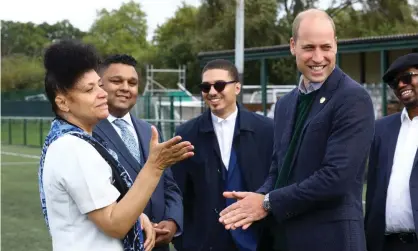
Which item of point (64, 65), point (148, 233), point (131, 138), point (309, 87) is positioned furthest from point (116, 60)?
point (309, 87)

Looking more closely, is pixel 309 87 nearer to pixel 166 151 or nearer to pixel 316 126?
pixel 316 126

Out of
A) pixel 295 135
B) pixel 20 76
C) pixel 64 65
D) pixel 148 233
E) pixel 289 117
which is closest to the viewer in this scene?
pixel 64 65

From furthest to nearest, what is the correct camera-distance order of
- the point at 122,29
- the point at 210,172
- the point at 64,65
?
1. the point at 122,29
2. the point at 210,172
3. the point at 64,65

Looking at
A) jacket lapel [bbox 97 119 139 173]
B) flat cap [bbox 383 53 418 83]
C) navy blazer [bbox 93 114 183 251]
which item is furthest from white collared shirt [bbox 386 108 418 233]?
jacket lapel [bbox 97 119 139 173]

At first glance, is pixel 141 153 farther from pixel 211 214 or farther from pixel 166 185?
pixel 211 214

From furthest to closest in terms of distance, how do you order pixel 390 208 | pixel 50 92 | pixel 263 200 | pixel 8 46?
1. pixel 8 46
2. pixel 390 208
3. pixel 263 200
4. pixel 50 92

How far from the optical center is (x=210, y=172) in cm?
512

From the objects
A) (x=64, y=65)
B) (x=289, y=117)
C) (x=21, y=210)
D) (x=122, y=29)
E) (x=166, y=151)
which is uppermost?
(x=122, y=29)

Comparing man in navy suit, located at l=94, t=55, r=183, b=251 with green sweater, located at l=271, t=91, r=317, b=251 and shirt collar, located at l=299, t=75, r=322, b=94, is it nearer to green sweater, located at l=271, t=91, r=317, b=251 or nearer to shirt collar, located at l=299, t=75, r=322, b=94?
green sweater, located at l=271, t=91, r=317, b=251

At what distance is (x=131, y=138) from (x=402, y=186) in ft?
5.64

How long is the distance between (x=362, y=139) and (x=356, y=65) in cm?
1838

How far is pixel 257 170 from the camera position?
5.12 m

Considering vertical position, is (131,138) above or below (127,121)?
below

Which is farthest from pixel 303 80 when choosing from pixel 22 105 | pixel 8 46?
pixel 8 46
